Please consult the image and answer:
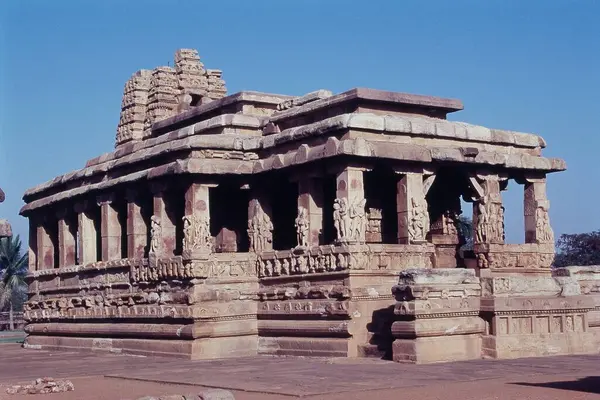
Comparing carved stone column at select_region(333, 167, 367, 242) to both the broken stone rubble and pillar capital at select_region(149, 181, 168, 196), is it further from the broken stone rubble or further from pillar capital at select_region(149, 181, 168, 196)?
the broken stone rubble

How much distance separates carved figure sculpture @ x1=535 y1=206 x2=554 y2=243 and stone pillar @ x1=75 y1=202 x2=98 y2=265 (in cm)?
1055

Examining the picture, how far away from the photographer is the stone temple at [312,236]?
644 inches

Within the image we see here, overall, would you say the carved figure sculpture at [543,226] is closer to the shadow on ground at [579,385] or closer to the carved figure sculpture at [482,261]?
the carved figure sculpture at [482,261]

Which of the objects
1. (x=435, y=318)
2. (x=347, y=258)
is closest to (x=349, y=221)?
(x=347, y=258)

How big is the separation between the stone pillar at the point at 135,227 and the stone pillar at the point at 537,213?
831 centimetres

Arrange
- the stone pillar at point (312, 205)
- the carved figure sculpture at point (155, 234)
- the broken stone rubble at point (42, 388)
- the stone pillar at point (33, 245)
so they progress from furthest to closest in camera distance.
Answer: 1. the stone pillar at point (33, 245)
2. the carved figure sculpture at point (155, 234)
3. the stone pillar at point (312, 205)
4. the broken stone rubble at point (42, 388)

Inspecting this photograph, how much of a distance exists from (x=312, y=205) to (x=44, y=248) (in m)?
11.2

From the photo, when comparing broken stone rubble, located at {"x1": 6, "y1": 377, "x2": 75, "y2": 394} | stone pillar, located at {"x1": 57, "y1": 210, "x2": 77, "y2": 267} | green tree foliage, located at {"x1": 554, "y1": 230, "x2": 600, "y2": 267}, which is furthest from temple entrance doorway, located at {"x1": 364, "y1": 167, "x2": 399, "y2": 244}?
green tree foliage, located at {"x1": 554, "y1": 230, "x2": 600, "y2": 267}

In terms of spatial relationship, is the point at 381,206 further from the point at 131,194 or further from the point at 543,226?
the point at 131,194

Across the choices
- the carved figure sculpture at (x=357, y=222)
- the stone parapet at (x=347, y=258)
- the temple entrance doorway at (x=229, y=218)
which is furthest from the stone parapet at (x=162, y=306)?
the carved figure sculpture at (x=357, y=222)

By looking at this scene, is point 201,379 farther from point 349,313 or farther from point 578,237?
point 578,237

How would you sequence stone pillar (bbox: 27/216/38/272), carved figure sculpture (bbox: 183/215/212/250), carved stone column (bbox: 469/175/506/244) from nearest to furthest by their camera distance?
carved figure sculpture (bbox: 183/215/212/250), carved stone column (bbox: 469/175/506/244), stone pillar (bbox: 27/216/38/272)

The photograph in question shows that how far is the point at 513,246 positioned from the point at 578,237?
34.1m

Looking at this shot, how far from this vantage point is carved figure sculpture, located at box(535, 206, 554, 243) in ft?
68.8
